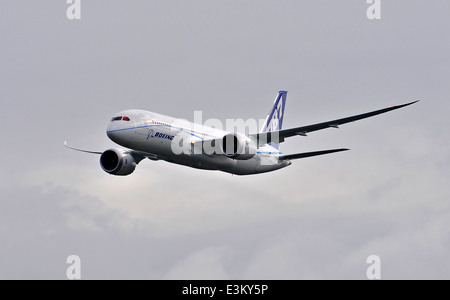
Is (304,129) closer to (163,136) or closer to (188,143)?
(188,143)

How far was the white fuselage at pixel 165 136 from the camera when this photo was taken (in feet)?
209

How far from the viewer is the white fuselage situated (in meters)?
63.6

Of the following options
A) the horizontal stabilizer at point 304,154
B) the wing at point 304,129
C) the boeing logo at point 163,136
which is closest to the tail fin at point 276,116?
the horizontal stabilizer at point 304,154

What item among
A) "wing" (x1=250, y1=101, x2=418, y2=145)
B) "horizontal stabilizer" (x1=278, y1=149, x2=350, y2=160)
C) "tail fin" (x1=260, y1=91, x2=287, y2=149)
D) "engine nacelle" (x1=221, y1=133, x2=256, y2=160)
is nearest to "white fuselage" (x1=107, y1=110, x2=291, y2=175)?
"engine nacelle" (x1=221, y1=133, x2=256, y2=160)

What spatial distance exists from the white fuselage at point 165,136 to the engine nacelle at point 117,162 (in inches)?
147

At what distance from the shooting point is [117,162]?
70.2 metres

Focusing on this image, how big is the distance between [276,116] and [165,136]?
67.7 ft

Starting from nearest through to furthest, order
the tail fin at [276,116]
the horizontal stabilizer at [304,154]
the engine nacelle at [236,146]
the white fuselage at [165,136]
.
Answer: the white fuselage at [165,136]
the engine nacelle at [236,146]
the horizontal stabilizer at [304,154]
the tail fin at [276,116]

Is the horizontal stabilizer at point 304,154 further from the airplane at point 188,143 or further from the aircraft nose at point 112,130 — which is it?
the aircraft nose at point 112,130

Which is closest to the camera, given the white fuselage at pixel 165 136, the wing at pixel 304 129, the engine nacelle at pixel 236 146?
the wing at pixel 304 129

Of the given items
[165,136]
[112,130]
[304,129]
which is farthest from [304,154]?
[112,130]

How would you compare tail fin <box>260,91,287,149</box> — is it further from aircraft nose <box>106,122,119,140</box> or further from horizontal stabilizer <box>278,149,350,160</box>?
aircraft nose <box>106,122,119,140</box>

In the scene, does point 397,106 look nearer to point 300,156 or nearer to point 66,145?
point 300,156

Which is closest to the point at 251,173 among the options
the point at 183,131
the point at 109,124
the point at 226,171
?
the point at 226,171
